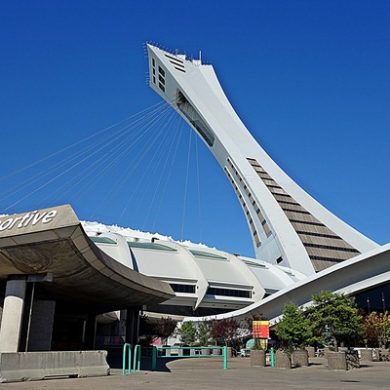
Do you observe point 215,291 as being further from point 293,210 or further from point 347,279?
point 293,210

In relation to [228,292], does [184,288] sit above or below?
above

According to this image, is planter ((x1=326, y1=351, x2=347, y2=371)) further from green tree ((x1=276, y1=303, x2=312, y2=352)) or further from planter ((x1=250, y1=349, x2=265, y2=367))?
green tree ((x1=276, y1=303, x2=312, y2=352))

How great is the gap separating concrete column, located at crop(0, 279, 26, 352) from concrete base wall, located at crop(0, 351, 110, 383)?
137 cm

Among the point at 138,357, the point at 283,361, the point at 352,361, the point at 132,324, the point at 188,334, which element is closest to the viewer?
the point at 138,357

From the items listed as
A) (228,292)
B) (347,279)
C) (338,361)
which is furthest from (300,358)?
(228,292)

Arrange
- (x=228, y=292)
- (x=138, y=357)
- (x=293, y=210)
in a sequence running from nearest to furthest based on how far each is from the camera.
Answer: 1. (x=138, y=357)
2. (x=228, y=292)
3. (x=293, y=210)

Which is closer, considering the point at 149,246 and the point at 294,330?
the point at 294,330

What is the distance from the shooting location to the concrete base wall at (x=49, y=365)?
13.6 m

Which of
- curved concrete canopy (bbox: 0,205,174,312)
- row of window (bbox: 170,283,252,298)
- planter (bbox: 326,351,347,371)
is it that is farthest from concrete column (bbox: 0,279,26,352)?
row of window (bbox: 170,283,252,298)

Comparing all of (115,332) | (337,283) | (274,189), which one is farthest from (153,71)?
(337,283)

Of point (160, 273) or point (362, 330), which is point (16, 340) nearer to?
point (362, 330)

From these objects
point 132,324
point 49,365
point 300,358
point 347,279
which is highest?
point 347,279

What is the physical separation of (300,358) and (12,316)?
1449cm

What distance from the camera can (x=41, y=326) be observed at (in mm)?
21609
